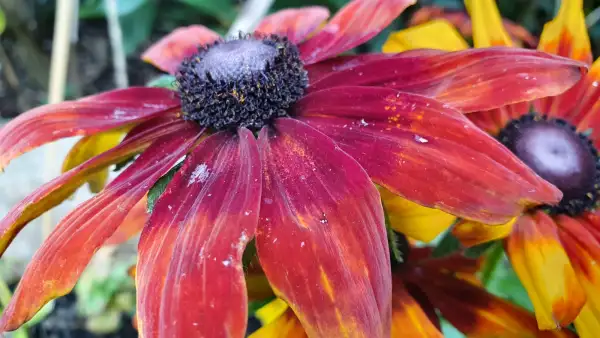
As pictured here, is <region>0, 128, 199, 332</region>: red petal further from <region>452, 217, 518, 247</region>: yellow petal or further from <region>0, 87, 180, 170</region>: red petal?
<region>452, 217, 518, 247</region>: yellow petal

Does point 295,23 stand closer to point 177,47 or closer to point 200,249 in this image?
point 177,47

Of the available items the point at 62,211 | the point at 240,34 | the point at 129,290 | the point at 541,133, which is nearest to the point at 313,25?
the point at 240,34

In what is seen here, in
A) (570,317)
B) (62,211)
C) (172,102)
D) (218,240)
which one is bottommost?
(570,317)

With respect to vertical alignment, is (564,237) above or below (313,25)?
below

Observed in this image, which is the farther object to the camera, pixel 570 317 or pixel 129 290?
pixel 129 290

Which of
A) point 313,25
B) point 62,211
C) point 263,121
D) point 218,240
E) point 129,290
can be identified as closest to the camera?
point 218,240

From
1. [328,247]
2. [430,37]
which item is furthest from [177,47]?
[328,247]

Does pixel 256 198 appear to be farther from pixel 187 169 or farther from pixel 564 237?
pixel 564 237
